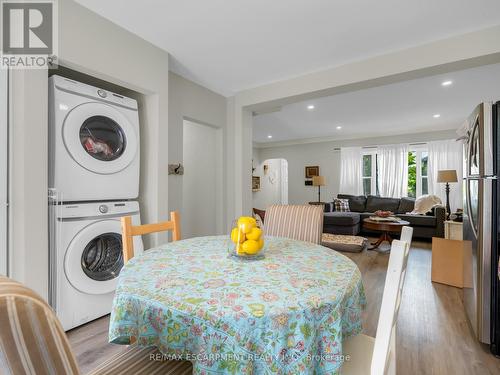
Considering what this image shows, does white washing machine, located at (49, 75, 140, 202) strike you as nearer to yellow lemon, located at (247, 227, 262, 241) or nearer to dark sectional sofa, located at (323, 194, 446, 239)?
yellow lemon, located at (247, 227, 262, 241)

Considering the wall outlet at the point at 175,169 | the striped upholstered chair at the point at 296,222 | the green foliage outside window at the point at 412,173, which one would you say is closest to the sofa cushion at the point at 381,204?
the green foliage outside window at the point at 412,173

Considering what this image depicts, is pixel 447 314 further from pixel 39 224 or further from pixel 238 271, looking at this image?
pixel 39 224

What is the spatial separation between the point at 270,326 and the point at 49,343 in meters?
0.49

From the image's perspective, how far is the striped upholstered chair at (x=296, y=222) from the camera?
6.13 feet

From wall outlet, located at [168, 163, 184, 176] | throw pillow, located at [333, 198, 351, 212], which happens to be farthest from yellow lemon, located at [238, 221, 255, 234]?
throw pillow, located at [333, 198, 351, 212]

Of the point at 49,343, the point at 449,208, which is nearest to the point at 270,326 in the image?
the point at 49,343

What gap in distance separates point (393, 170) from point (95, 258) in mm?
6447

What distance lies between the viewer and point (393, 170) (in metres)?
6.21

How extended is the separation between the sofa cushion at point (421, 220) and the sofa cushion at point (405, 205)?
0.59 meters

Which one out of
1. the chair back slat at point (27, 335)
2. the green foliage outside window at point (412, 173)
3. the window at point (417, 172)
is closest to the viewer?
the chair back slat at point (27, 335)

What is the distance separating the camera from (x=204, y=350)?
69 centimetres

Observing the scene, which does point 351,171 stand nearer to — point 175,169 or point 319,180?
point 319,180

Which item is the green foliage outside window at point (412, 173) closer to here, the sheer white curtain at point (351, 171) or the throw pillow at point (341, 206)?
the sheer white curtain at point (351, 171)

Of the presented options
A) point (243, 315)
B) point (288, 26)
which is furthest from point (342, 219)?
point (243, 315)
